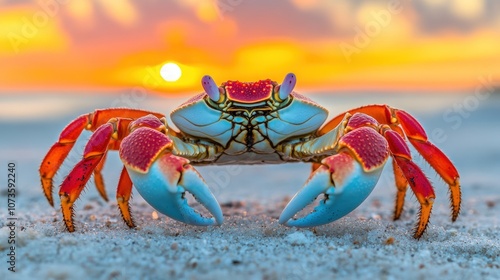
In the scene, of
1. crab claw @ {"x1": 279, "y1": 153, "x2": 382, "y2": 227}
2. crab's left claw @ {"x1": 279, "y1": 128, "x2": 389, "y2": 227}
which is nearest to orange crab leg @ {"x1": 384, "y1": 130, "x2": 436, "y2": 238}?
crab's left claw @ {"x1": 279, "y1": 128, "x2": 389, "y2": 227}

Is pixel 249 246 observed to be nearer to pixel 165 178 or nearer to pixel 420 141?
pixel 165 178

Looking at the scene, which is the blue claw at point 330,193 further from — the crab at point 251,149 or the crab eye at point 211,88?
the crab eye at point 211,88

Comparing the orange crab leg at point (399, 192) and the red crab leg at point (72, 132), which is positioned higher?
the red crab leg at point (72, 132)

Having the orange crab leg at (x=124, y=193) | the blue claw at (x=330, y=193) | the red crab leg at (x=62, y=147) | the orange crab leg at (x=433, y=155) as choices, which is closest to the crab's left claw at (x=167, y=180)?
the blue claw at (x=330, y=193)

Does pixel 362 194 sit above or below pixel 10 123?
below

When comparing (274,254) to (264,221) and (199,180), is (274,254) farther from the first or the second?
(264,221)

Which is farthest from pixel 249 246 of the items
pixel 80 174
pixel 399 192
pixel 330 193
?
pixel 399 192

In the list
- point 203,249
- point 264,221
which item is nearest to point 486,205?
point 264,221
